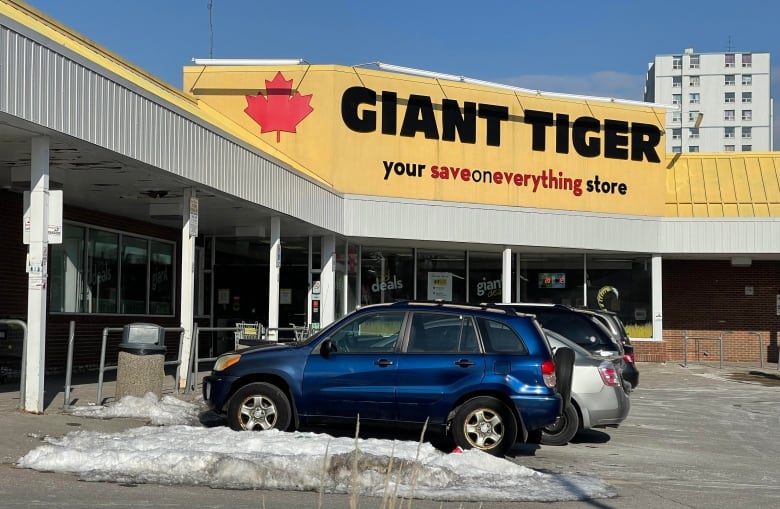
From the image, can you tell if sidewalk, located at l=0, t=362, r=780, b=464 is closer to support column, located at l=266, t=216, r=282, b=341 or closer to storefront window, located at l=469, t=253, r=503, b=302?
support column, located at l=266, t=216, r=282, b=341

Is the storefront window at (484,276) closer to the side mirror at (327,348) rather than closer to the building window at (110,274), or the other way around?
the building window at (110,274)

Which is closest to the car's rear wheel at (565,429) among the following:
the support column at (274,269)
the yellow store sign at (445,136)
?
the support column at (274,269)

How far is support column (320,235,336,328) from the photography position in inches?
912

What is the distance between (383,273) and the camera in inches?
1048

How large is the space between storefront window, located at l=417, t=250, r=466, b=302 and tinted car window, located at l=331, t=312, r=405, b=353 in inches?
638

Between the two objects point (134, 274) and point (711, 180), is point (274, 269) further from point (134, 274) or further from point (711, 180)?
point (711, 180)

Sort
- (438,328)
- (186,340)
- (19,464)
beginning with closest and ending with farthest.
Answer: (19,464), (438,328), (186,340)

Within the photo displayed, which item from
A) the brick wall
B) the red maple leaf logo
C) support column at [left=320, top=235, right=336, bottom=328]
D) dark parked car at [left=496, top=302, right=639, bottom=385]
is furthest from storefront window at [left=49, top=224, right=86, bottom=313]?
the brick wall

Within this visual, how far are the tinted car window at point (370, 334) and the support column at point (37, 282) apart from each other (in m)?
3.47

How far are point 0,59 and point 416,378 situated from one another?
5.59 m

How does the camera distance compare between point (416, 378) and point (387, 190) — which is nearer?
point (416, 378)

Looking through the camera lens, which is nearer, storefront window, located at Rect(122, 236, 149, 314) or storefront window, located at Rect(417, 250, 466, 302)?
storefront window, located at Rect(122, 236, 149, 314)

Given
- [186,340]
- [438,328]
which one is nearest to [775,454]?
[438,328]

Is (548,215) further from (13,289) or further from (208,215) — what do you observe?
(13,289)
